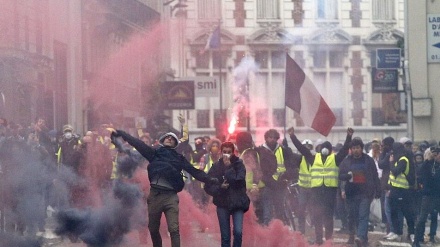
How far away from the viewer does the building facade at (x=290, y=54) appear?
120 feet

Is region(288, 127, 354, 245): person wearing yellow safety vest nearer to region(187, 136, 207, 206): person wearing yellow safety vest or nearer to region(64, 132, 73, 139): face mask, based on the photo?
region(187, 136, 207, 206): person wearing yellow safety vest

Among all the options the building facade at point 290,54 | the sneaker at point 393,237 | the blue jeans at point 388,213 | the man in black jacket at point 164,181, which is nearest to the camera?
the man in black jacket at point 164,181

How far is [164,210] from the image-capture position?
49.3 feet

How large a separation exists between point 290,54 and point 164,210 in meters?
23.2

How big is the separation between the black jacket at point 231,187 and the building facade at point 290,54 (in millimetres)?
17173

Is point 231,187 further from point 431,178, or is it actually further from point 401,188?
point 401,188

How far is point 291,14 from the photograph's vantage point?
126 feet

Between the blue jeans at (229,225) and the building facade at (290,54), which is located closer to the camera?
the blue jeans at (229,225)

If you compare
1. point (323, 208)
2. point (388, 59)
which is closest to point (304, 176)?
point (323, 208)

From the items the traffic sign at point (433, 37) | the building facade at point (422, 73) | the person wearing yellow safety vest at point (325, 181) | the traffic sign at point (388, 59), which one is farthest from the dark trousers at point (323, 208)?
the building facade at point (422, 73)

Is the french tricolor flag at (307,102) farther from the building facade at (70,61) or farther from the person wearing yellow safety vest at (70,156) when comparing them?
the building facade at (70,61)

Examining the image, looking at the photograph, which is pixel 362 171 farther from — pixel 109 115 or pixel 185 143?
pixel 109 115

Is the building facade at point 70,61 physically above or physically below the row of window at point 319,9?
below

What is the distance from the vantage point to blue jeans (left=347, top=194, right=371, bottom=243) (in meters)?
18.7
